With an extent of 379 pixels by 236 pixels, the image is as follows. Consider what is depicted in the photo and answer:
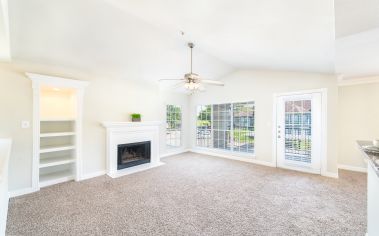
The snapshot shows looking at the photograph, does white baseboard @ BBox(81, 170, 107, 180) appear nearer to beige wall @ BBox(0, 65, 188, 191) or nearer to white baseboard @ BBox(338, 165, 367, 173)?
beige wall @ BBox(0, 65, 188, 191)

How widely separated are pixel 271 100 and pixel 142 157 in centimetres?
403

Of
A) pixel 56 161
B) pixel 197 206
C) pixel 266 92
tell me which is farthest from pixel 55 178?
pixel 266 92

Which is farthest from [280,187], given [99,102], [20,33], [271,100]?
[20,33]

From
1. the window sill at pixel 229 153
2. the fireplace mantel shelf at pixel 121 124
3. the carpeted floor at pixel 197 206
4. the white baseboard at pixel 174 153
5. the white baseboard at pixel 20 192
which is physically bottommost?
the carpeted floor at pixel 197 206

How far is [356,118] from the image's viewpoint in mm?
4438

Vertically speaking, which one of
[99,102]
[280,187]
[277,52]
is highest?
[277,52]

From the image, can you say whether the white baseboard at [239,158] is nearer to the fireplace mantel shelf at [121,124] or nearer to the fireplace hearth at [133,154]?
the fireplace hearth at [133,154]

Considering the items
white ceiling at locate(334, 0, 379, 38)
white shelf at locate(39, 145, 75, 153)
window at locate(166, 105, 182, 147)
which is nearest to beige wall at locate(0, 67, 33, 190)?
white shelf at locate(39, 145, 75, 153)

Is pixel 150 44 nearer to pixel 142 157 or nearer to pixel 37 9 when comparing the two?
pixel 37 9

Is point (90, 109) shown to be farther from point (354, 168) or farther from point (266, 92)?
point (354, 168)

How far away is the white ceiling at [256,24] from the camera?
1940mm

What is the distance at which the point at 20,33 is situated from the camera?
8.73 feet

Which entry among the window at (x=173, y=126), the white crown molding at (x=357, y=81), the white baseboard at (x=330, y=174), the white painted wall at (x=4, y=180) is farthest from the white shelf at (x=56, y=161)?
the white crown molding at (x=357, y=81)

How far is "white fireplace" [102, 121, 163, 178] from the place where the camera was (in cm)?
429
